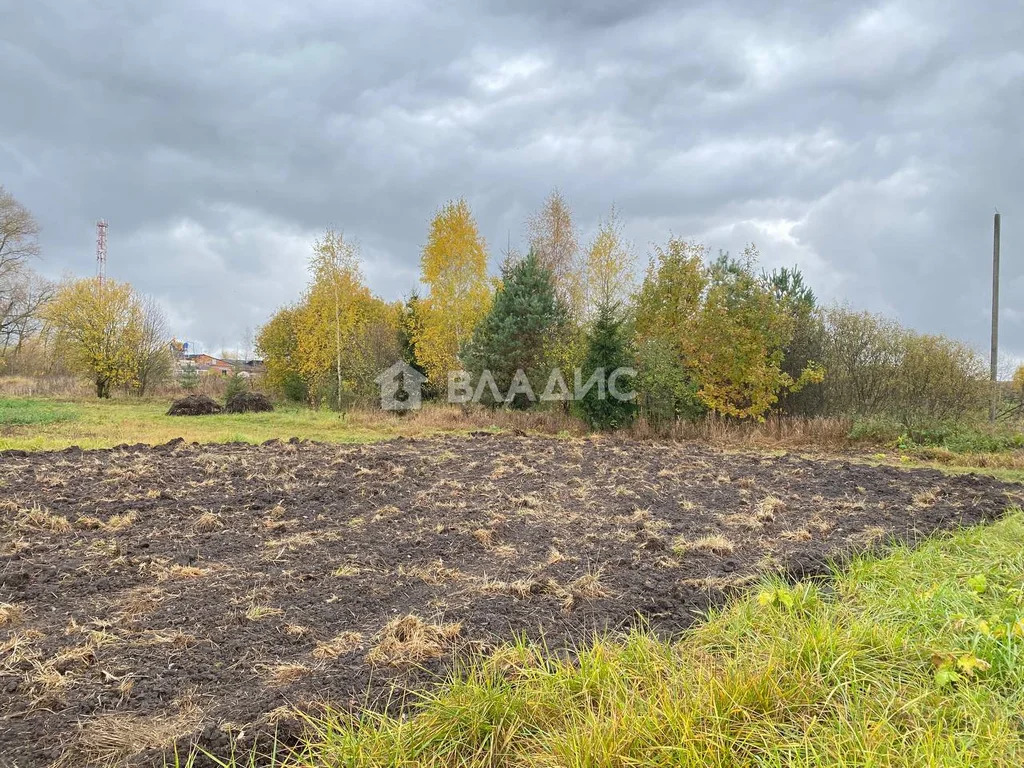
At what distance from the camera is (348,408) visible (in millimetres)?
19062

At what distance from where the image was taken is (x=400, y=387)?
65.7 ft

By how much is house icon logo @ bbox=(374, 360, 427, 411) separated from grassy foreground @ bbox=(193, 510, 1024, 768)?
1634 centimetres

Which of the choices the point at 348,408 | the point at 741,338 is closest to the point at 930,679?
the point at 741,338

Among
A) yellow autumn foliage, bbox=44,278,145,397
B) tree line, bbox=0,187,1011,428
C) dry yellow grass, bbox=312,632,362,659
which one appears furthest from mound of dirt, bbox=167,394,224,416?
dry yellow grass, bbox=312,632,362,659

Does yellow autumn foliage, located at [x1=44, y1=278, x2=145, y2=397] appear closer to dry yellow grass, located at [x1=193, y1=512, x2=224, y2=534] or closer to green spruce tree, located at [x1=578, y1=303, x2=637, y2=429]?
green spruce tree, located at [x1=578, y1=303, x2=637, y2=429]

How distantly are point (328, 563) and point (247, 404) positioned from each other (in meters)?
19.8

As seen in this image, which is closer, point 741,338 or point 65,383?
point 741,338

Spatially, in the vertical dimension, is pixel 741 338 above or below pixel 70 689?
above

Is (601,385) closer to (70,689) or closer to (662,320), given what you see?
(662,320)

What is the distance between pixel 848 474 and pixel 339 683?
8.36 m

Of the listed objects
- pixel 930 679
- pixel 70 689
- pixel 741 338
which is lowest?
pixel 70 689

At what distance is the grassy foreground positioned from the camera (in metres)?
1.93

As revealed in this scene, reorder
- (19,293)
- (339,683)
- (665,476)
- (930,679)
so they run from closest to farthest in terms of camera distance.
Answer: (930,679) < (339,683) < (665,476) < (19,293)

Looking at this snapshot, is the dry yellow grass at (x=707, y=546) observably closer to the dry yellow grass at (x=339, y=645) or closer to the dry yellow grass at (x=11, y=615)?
the dry yellow grass at (x=339, y=645)
